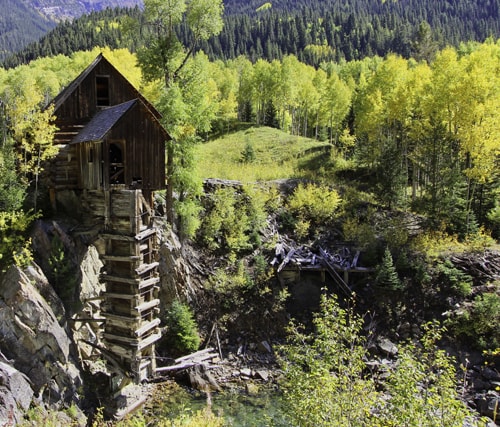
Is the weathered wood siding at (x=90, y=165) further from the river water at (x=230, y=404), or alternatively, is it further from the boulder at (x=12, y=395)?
the river water at (x=230, y=404)

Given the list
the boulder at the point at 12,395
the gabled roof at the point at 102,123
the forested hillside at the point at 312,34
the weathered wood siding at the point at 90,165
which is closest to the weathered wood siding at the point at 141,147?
the gabled roof at the point at 102,123

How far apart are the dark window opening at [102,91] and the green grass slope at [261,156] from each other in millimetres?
9918

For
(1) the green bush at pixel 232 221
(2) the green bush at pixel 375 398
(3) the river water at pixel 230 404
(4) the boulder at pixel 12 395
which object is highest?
(1) the green bush at pixel 232 221

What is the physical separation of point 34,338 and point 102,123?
27.5 ft

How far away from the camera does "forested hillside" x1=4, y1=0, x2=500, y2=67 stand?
111 meters

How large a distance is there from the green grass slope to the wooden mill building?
34.6 ft

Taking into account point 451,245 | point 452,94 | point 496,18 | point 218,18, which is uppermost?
point 496,18

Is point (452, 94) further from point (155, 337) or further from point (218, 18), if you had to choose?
point (155, 337)

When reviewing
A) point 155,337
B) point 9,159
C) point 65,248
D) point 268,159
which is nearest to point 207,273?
point 155,337

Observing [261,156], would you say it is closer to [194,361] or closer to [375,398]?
[194,361]

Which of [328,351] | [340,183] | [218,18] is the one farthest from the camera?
[340,183]

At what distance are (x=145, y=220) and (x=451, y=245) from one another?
56.7 feet

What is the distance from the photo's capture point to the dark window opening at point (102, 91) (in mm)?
19016

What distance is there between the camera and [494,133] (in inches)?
971
